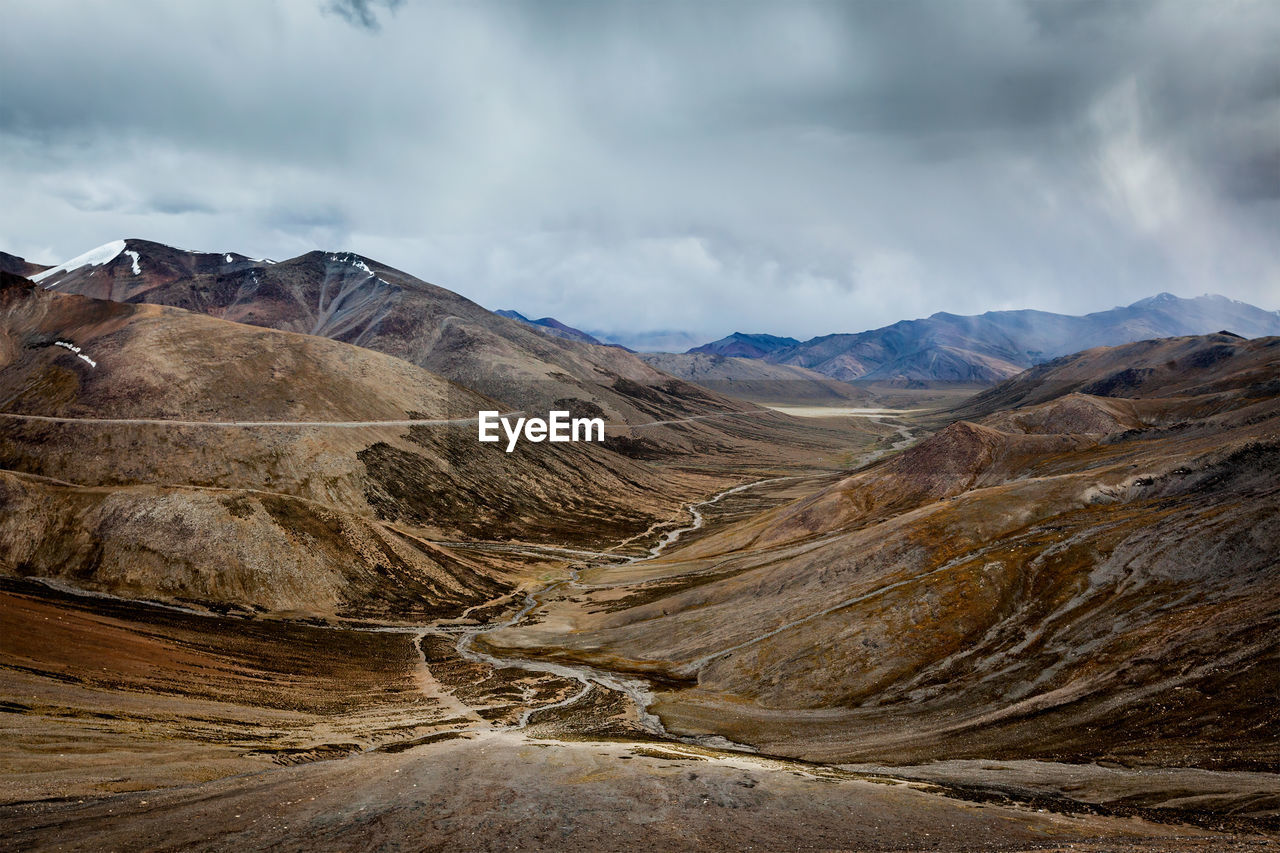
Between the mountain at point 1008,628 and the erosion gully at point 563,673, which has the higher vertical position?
the mountain at point 1008,628

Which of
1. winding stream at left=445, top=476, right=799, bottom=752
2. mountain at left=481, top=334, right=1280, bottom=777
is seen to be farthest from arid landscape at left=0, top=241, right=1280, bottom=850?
winding stream at left=445, top=476, right=799, bottom=752

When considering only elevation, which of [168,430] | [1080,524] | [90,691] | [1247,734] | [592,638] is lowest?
[592,638]

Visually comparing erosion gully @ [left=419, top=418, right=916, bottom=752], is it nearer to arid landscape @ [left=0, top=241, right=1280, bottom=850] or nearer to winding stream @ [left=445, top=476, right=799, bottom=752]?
winding stream @ [left=445, top=476, right=799, bottom=752]

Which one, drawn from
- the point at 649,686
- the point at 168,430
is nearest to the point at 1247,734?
the point at 649,686

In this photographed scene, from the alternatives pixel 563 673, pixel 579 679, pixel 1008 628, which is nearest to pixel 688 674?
pixel 579 679

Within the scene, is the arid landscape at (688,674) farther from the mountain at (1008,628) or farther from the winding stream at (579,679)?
the winding stream at (579,679)

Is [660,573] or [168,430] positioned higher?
[168,430]

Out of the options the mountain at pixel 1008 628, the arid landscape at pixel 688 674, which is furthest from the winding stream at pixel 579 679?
the mountain at pixel 1008 628

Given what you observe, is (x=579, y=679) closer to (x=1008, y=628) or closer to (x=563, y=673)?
(x=563, y=673)

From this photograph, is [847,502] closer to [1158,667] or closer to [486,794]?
[1158,667]
